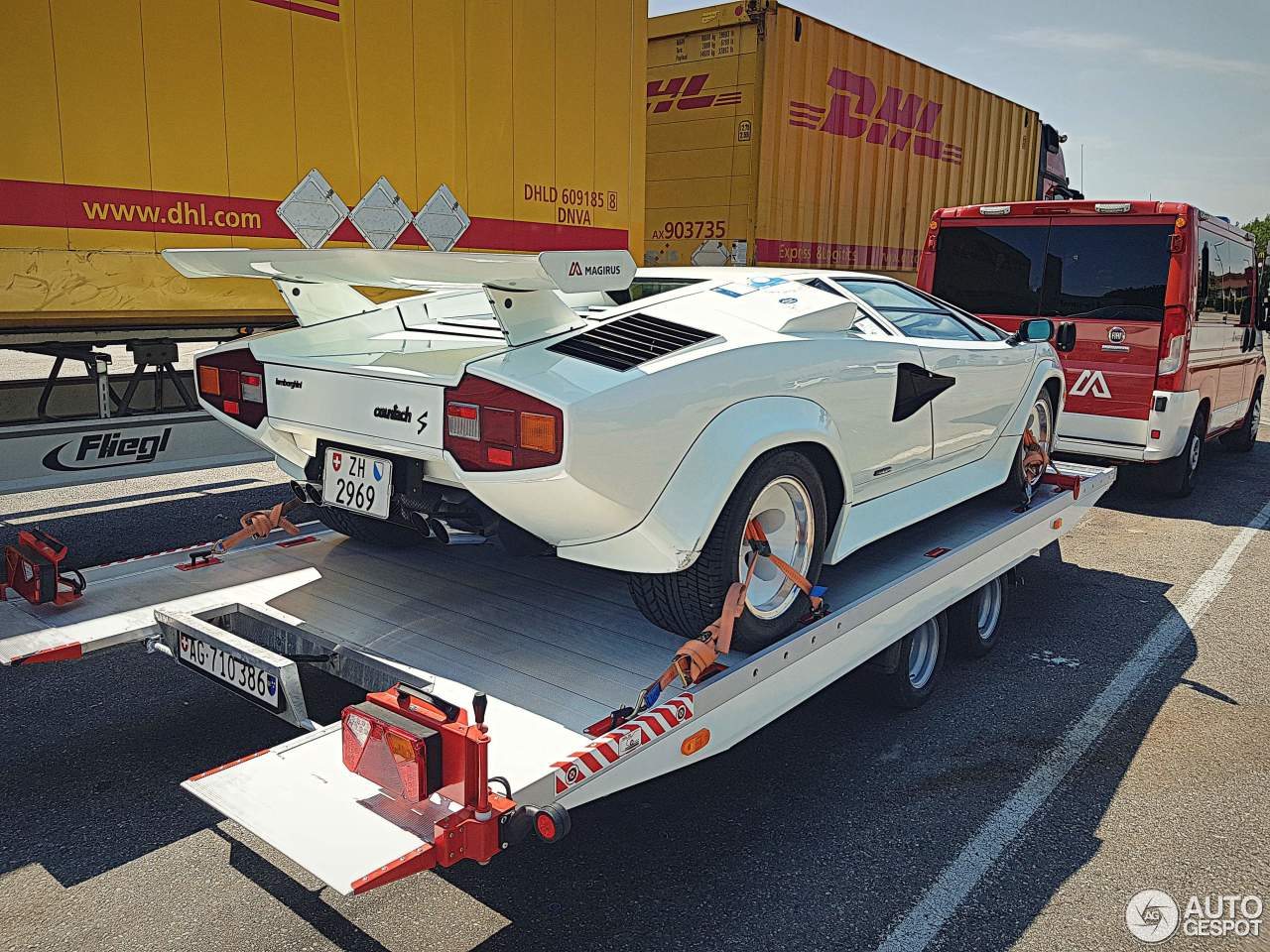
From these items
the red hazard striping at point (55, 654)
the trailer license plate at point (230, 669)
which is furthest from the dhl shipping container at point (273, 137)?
the trailer license plate at point (230, 669)

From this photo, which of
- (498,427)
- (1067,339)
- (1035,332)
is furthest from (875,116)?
(498,427)

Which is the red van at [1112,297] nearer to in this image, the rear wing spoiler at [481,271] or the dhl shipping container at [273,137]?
the dhl shipping container at [273,137]

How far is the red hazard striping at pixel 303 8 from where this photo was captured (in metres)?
4.99

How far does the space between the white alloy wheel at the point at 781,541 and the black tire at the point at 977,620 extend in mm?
Result: 1219

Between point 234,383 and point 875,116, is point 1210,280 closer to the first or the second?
point 875,116

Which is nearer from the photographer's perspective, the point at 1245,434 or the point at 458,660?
the point at 458,660

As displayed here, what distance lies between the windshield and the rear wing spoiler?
18.5 ft

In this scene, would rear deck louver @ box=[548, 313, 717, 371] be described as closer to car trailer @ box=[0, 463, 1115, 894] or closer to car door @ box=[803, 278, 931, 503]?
car door @ box=[803, 278, 931, 503]

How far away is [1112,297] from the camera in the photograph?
7441mm

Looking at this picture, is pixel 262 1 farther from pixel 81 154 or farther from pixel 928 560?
pixel 928 560

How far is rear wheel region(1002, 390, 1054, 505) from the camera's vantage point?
498cm

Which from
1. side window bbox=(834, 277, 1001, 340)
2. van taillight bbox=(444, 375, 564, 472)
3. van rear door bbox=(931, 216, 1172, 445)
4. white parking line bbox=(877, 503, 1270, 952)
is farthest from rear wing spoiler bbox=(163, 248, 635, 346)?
van rear door bbox=(931, 216, 1172, 445)

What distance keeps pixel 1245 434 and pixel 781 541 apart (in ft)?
29.5

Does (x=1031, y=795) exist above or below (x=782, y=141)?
below
